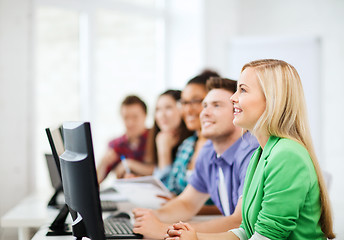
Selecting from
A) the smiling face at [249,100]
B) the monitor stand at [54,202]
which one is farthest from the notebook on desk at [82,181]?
the monitor stand at [54,202]

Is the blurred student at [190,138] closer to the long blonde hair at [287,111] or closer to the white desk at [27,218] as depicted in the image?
the white desk at [27,218]

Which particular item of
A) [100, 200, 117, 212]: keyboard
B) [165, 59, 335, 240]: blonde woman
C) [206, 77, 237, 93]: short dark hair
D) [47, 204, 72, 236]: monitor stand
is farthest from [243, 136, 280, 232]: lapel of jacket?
[100, 200, 117, 212]: keyboard

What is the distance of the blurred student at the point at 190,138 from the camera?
2637mm

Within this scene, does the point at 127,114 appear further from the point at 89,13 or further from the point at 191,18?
the point at 191,18

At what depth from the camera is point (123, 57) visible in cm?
474

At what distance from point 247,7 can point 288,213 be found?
4.20 m

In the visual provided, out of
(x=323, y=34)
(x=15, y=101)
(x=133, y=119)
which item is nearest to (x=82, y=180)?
(x=133, y=119)

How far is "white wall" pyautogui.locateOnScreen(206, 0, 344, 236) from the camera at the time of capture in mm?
4340

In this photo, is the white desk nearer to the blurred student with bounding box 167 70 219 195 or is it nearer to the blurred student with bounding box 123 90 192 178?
the blurred student with bounding box 167 70 219 195

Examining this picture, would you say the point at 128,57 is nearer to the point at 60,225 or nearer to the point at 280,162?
the point at 60,225

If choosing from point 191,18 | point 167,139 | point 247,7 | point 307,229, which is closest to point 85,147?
point 307,229

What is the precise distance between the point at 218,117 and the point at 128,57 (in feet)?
10.1

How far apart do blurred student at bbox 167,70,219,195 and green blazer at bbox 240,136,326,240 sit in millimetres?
1337

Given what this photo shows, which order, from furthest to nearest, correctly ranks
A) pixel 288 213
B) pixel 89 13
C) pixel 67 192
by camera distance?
pixel 89 13 < pixel 67 192 < pixel 288 213
